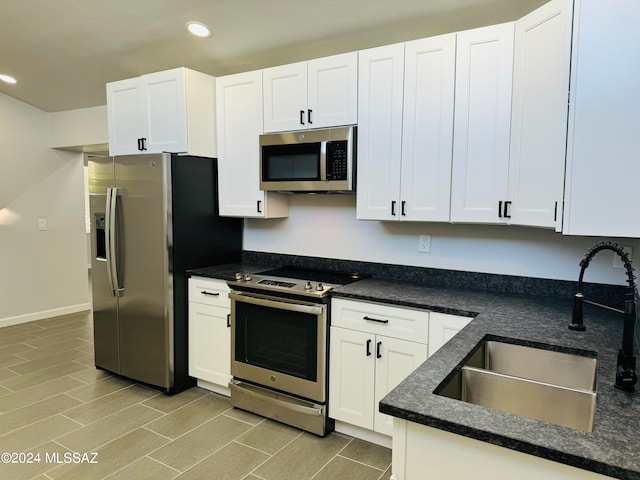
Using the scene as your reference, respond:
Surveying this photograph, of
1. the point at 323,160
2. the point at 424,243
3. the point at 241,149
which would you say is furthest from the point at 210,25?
the point at 424,243

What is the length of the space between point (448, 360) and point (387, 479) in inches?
46.8

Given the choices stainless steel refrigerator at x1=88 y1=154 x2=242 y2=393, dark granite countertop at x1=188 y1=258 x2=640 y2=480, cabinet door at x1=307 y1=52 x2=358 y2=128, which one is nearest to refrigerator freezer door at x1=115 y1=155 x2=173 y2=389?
stainless steel refrigerator at x1=88 y1=154 x2=242 y2=393

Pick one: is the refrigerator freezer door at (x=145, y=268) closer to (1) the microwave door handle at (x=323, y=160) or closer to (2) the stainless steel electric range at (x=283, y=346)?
(2) the stainless steel electric range at (x=283, y=346)

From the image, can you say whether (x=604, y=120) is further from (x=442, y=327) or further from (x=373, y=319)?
(x=373, y=319)

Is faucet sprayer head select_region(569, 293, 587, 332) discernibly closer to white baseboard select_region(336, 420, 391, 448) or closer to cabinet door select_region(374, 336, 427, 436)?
cabinet door select_region(374, 336, 427, 436)

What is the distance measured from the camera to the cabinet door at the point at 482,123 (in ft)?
7.45

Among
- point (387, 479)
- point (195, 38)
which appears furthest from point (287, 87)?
point (387, 479)

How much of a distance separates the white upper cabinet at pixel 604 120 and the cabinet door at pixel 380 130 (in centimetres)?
101

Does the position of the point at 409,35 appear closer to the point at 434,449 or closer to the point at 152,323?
the point at 434,449

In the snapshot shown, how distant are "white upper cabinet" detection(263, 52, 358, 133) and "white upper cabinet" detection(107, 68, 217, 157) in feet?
1.78

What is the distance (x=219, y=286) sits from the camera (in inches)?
124

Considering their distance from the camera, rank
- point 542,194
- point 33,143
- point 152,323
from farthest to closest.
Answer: point 33,143 < point 152,323 < point 542,194

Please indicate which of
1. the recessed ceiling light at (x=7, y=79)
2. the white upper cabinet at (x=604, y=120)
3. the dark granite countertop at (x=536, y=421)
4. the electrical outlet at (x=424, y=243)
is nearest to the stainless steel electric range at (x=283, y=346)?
the electrical outlet at (x=424, y=243)

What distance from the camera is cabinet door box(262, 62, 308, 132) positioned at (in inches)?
115
